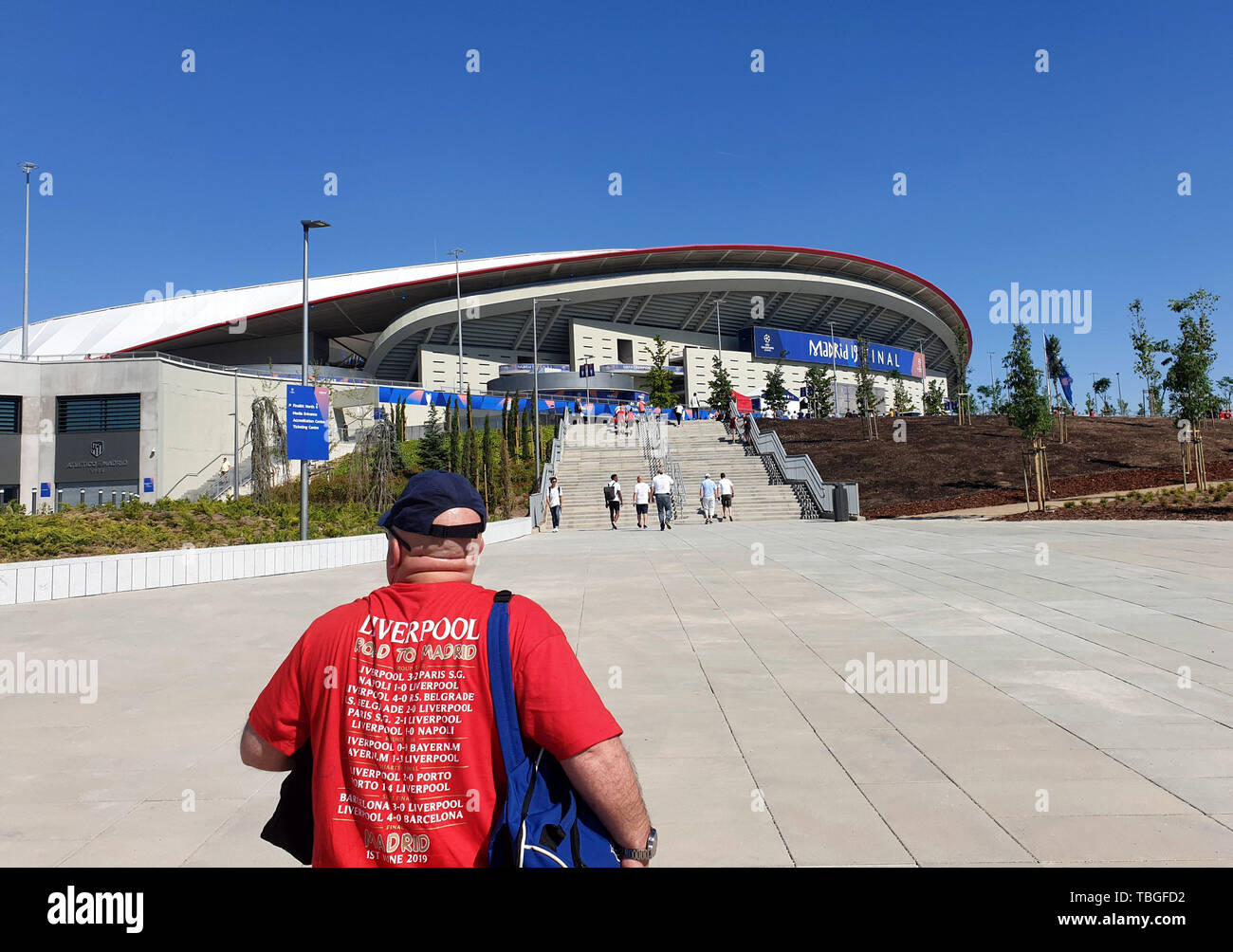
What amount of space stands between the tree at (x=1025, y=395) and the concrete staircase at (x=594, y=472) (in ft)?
35.5

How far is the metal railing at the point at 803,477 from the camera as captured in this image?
24.8m

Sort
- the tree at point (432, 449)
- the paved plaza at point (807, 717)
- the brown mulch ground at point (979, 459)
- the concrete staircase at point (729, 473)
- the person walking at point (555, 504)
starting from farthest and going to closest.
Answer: the tree at point (432, 449) → the concrete staircase at point (729, 473) → the brown mulch ground at point (979, 459) → the person walking at point (555, 504) → the paved plaza at point (807, 717)

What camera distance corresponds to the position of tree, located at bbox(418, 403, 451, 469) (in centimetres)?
3653

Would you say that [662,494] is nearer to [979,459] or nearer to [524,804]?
[979,459]

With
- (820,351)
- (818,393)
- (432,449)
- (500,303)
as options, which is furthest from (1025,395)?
(820,351)

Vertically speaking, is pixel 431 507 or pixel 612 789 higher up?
pixel 431 507

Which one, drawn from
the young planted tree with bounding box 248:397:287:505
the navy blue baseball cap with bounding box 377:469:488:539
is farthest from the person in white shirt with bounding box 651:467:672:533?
the navy blue baseball cap with bounding box 377:469:488:539

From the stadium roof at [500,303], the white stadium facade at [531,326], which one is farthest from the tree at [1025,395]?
the stadium roof at [500,303]

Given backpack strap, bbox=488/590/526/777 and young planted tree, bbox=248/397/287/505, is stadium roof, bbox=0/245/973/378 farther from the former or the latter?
backpack strap, bbox=488/590/526/777

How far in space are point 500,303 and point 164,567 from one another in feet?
185

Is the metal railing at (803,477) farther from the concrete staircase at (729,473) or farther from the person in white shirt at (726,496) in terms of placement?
the person in white shirt at (726,496)

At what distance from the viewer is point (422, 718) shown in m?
1.83
